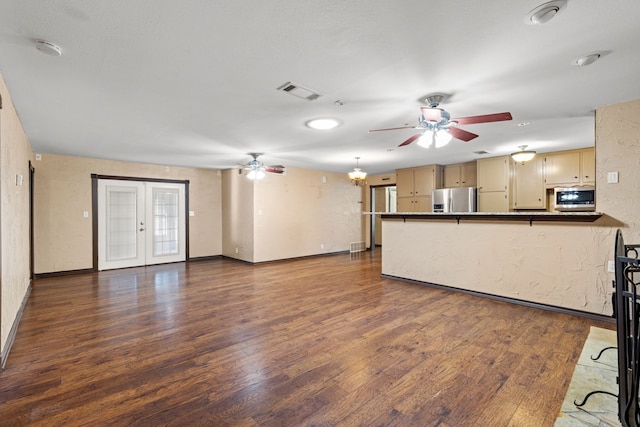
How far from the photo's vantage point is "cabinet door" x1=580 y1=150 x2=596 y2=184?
5398mm

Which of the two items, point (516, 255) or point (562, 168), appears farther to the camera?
point (562, 168)

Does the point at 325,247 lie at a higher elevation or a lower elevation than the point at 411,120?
lower

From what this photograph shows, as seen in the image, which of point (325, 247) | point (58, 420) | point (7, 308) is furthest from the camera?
point (325, 247)

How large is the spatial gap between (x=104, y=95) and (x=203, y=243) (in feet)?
17.8

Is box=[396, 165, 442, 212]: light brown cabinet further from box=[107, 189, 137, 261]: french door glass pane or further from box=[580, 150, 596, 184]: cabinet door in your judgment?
box=[107, 189, 137, 261]: french door glass pane

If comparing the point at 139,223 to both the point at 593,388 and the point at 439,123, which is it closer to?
the point at 439,123

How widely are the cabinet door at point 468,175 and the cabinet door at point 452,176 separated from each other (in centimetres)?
9

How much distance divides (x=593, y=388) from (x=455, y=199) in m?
5.13

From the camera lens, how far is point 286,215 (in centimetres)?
770

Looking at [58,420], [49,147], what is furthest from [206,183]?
[58,420]

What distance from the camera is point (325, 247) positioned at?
28.1ft

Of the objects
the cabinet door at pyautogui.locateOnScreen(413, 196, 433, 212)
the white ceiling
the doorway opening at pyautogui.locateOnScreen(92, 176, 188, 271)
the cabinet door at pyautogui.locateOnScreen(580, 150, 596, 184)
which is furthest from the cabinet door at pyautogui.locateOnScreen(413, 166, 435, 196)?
the doorway opening at pyautogui.locateOnScreen(92, 176, 188, 271)

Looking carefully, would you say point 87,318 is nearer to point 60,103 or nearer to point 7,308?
point 7,308

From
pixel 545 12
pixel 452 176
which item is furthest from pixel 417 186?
pixel 545 12
